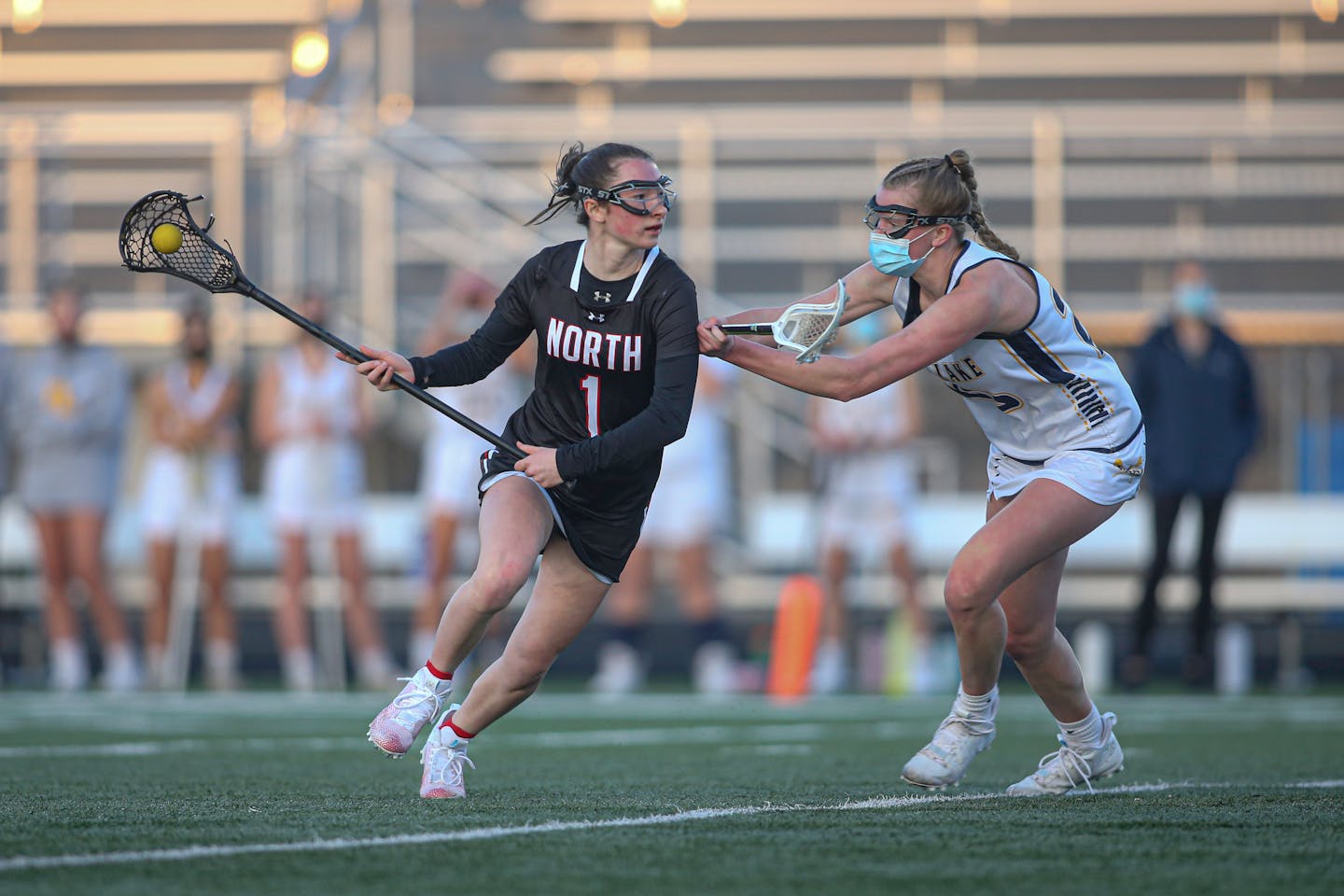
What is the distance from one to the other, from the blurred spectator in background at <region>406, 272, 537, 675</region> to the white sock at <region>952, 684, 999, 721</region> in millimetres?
5690

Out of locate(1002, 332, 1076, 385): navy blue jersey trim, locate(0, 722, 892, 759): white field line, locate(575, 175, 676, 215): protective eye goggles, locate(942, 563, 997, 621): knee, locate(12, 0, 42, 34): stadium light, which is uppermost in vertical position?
locate(12, 0, 42, 34): stadium light

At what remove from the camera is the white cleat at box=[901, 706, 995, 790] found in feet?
16.1

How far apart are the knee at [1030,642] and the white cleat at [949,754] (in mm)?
214

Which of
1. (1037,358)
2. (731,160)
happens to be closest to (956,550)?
(731,160)

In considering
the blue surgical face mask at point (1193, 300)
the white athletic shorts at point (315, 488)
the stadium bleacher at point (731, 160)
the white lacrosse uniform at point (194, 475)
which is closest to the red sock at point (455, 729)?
the white athletic shorts at point (315, 488)

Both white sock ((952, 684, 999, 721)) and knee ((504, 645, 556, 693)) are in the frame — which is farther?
white sock ((952, 684, 999, 721))

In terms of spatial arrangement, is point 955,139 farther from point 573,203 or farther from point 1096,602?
point 573,203

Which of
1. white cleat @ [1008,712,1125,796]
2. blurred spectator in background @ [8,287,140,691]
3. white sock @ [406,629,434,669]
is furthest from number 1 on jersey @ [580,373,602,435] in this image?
blurred spectator in background @ [8,287,140,691]

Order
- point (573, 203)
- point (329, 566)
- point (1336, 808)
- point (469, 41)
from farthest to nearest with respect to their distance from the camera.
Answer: point (469, 41), point (329, 566), point (573, 203), point (1336, 808)

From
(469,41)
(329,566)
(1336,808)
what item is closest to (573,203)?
(1336,808)

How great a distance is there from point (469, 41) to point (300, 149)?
4070 millimetres

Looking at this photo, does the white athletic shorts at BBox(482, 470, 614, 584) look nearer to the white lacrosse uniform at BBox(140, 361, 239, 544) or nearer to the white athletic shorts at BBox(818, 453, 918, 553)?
the white athletic shorts at BBox(818, 453, 918, 553)

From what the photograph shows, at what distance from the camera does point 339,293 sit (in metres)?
13.4

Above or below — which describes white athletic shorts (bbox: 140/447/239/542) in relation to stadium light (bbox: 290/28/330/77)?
below
